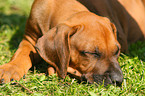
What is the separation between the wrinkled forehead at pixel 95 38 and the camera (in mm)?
3016

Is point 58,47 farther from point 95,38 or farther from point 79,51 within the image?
point 95,38

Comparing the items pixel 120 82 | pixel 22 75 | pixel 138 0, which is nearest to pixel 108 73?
pixel 120 82

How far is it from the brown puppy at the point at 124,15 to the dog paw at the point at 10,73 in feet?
5.30

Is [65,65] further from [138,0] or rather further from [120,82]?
[138,0]

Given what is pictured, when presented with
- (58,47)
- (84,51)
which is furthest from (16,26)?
(84,51)

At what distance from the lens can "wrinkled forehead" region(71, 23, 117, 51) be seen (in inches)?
119

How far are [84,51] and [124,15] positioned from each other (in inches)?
84.3

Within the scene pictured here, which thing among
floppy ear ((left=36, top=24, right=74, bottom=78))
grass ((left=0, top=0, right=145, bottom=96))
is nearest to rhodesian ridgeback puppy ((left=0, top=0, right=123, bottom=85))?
floppy ear ((left=36, top=24, right=74, bottom=78))

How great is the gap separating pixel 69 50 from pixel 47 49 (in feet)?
0.98

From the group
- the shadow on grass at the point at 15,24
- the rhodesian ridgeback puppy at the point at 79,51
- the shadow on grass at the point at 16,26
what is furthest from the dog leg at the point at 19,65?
the shadow on grass at the point at 15,24

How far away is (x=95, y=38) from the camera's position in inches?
119

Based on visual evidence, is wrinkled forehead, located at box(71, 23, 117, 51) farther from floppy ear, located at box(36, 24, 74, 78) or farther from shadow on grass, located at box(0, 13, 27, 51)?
shadow on grass, located at box(0, 13, 27, 51)

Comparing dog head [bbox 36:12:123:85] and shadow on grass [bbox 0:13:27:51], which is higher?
shadow on grass [bbox 0:13:27:51]

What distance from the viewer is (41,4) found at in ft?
12.6
